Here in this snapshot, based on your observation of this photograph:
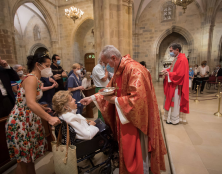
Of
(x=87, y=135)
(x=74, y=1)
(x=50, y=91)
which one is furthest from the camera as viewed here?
(x=74, y=1)

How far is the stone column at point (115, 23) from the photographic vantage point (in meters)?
4.41

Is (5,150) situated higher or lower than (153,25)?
lower

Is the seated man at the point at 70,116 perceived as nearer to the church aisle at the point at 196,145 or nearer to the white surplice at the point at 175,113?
the church aisle at the point at 196,145

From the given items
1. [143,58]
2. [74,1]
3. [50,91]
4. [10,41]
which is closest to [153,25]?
[143,58]

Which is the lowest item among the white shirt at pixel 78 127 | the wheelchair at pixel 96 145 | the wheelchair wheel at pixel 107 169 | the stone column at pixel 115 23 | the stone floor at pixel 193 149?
the stone floor at pixel 193 149

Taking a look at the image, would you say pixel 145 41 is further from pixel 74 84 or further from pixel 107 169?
pixel 107 169

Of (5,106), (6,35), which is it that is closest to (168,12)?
(6,35)

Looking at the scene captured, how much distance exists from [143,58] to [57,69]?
1162 centimetres

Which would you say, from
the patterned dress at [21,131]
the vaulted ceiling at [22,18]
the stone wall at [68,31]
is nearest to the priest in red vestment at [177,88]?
the patterned dress at [21,131]

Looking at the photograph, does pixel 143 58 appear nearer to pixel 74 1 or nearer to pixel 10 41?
pixel 74 1

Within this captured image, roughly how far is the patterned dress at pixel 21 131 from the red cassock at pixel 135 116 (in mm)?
1157

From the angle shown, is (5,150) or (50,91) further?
(50,91)

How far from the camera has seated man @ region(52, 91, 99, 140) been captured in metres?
1.61

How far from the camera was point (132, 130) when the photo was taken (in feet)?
5.42
